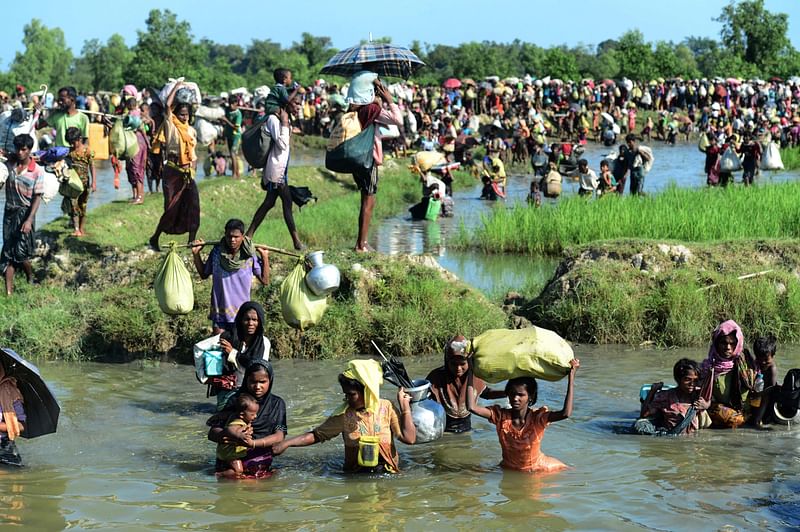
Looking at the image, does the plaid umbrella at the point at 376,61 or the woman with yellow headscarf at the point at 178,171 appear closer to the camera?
the plaid umbrella at the point at 376,61

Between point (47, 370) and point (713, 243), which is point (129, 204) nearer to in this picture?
point (47, 370)

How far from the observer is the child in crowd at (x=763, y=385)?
23.7 ft

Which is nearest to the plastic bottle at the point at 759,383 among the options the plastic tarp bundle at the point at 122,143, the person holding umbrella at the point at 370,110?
the person holding umbrella at the point at 370,110

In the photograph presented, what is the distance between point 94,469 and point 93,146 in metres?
7.50

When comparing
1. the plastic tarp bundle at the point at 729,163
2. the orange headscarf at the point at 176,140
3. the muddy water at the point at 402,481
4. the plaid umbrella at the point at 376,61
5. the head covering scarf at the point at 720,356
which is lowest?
the muddy water at the point at 402,481

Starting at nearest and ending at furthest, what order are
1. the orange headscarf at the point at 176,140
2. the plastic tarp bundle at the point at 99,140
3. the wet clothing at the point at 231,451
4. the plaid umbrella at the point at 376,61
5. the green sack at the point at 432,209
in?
the wet clothing at the point at 231,451 → the plaid umbrella at the point at 376,61 → the orange headscarf at the point at 176,140 → the plastic tarp bundle at the point at 99,140 → the green sack at the point at 432,209

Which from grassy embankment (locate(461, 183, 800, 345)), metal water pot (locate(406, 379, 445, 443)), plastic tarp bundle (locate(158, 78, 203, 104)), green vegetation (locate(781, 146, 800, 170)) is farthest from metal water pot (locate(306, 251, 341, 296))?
green vegetation (locate(781, 146, 800, 170))

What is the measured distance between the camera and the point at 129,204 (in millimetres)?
13031

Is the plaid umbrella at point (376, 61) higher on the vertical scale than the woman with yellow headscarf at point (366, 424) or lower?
higher

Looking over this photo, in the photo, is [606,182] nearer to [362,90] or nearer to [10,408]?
[362,90]

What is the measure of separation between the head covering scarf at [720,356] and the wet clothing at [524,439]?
153 cm

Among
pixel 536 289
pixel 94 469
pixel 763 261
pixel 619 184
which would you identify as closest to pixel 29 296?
pixel 94 469

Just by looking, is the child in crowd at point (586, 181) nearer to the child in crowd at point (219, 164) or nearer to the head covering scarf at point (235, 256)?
the child in crowd at point (219, 164)

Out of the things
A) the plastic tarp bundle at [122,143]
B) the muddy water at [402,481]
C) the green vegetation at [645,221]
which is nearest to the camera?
the muddy water at [402,481]
